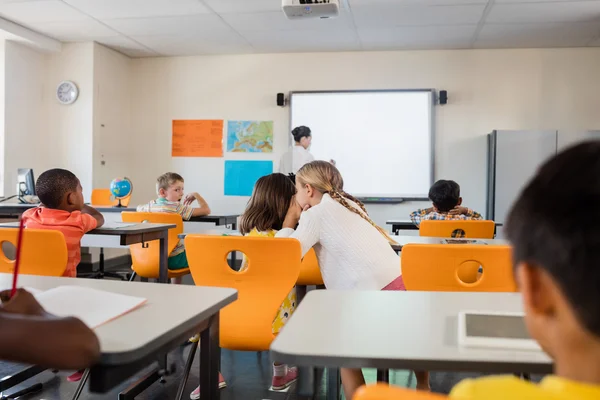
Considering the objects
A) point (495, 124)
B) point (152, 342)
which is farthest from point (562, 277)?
point (495, 124)

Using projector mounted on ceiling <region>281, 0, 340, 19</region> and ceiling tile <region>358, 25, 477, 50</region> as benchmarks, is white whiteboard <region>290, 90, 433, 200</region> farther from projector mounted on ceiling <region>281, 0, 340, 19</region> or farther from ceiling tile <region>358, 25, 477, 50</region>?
projector mounted on ceiling <region>281, 0, 340, 19</region>

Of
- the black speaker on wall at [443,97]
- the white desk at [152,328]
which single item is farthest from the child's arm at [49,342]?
the black speaker on wall at [443,97]

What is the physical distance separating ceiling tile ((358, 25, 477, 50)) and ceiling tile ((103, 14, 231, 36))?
146 cm

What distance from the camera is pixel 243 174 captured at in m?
5.96

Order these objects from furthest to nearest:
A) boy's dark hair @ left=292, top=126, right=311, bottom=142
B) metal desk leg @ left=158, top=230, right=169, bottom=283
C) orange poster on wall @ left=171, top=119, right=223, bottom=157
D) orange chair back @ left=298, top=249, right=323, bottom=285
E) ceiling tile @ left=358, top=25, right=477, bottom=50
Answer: orange poster on wall @ left=171, top=119, right=223, bottom=157
boy's dark hair @ left=292, top=126, right=311, bottom=142
ceiling tile @ left=358, top=25, right=477, bottom=50
metal desk leg @ left=158, top=230, right=169, bottom=283
orange chair back @ left=298, top=249, right=323, bottom=285

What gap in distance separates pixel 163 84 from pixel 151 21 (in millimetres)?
1391

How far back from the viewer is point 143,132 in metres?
6.21

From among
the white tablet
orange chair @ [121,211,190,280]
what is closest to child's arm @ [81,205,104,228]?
orange chair @ [121,211,190,280]

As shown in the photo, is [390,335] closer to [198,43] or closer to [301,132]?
[301,132]

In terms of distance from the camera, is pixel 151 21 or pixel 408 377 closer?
pixel 408 377

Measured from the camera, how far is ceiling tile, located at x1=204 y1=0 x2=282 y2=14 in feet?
14.1

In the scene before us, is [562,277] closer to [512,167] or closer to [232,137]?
[512,167]

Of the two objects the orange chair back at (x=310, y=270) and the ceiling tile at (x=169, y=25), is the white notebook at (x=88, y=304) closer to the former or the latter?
the orange chair back at (x=310, y=270)

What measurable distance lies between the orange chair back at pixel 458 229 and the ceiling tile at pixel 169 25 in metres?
2.97
